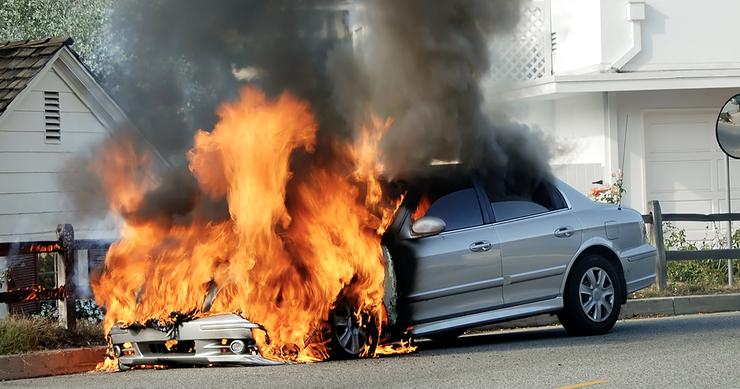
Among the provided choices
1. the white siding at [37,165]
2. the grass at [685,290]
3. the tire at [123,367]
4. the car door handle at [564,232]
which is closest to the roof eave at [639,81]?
the grass at [685,290]

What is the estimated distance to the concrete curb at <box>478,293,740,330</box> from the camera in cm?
1420

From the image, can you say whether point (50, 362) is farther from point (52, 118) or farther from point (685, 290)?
point (685, 290)

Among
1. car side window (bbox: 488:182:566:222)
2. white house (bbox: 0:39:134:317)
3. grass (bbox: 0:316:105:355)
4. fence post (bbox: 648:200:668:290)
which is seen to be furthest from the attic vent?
fence post (bbox: 648:200:668:290)

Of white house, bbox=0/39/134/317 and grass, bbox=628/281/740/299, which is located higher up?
white house, bbox=0/39/134/317

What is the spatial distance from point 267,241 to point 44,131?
672 cm

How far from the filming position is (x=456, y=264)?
10.6 m

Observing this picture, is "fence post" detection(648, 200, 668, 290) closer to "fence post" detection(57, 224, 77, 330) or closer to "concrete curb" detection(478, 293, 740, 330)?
"concrete curb" detection(478, 293, 740, 330)

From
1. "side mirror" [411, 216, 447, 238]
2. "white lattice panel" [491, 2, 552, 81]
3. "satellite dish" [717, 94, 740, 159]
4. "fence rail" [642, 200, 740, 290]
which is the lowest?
"fence rail" [642, 200, 740, 290]

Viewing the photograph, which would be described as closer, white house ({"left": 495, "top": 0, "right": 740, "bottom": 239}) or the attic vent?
the attic vent

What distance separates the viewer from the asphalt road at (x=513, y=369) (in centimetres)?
874

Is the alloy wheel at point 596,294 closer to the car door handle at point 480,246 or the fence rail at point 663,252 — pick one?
the car door handle at point 480,246

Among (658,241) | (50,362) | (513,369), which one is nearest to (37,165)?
(50,362)

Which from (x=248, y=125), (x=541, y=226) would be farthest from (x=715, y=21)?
(x=248, y=125)

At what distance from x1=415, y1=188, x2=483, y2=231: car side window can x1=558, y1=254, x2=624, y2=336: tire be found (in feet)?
3.79
